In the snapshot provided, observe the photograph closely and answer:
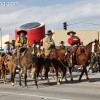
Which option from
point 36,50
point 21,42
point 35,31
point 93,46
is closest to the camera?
point 36,50

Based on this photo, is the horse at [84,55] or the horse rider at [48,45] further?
the horse at [84,55]

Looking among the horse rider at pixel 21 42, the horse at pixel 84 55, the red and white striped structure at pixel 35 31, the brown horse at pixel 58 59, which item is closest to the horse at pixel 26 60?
the horse rider at pixel 21 42

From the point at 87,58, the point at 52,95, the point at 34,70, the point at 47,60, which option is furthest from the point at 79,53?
the point at 52,95

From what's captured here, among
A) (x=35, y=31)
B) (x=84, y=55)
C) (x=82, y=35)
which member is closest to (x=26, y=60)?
(x=84, y=55)

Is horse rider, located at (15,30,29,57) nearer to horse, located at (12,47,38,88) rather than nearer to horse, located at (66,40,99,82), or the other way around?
horse, located at (12,47,38,88)

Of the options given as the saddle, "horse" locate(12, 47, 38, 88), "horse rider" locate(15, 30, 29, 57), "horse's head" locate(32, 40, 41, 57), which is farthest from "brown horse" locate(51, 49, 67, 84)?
"horse's head" locate(32, 40, 41, 57)

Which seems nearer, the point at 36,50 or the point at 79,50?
the point at 36,50

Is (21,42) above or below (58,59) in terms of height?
above

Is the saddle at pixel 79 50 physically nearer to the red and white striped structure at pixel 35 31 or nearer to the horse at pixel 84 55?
the horse at pixel 84 55

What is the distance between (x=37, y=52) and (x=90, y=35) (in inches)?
1752

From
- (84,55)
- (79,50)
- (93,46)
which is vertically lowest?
(84,55)

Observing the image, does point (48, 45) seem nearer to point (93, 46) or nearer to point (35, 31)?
point (93, 46)

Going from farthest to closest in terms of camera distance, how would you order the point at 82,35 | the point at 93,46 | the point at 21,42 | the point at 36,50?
1. the point at 82,35
2. the point at 93,46
3. the point at 21,42
4. the point at 36,50

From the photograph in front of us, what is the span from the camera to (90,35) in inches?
2397
